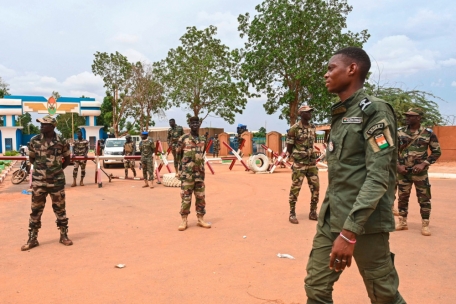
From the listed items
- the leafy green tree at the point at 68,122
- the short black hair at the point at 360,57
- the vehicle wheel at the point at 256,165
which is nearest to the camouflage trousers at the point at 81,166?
the vehicle wheel at the point at 256,165

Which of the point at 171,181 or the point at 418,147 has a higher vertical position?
the point at 418,147

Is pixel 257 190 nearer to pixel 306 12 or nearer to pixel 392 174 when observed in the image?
pixel 392 174

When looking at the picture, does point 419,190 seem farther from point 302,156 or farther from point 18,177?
point 18,177

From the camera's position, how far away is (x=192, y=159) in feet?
20.8

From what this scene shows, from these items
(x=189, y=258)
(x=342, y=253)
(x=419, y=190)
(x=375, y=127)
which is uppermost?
(x=375, y=127)

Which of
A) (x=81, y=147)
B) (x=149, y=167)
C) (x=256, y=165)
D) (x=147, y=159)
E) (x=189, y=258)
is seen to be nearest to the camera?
(x=189, y=258)

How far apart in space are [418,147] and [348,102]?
4.01 metres

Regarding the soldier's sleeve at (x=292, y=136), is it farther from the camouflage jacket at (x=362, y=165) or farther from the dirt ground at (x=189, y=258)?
the camouflage jacket at (x=362, y=165)

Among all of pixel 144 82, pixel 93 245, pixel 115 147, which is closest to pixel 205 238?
pixel 93 245

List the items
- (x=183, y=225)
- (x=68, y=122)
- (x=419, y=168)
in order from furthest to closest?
(x=68, y=122) < (x=183, y=225) < (x=419, y=168)

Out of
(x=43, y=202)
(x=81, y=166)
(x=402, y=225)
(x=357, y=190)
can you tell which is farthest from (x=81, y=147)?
(x=357, y=190)

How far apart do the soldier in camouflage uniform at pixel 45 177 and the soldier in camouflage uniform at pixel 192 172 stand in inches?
71.7

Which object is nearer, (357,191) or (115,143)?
(357,191)

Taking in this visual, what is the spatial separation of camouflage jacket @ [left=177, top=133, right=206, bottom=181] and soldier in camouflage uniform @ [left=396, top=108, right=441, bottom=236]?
3087 mm
